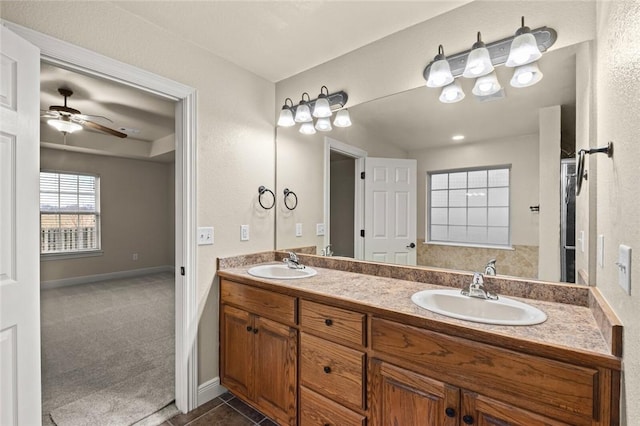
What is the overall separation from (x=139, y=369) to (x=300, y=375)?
64.7 inches

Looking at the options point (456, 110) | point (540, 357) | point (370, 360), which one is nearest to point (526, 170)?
point (456, 110)

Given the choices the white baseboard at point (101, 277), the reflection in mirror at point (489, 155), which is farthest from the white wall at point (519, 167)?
the white baseboard at point (101, 277)

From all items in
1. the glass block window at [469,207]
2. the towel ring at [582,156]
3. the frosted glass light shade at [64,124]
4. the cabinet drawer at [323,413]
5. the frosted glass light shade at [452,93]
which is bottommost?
the cabinet drawer at [323,413]

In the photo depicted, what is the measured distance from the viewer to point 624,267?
758 millimetres

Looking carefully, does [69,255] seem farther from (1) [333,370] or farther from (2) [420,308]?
(2) [420,308]

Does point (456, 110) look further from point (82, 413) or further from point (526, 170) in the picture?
point (82, 413)

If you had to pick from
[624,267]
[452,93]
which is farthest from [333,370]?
[452,93]

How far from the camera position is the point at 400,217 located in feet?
6.41

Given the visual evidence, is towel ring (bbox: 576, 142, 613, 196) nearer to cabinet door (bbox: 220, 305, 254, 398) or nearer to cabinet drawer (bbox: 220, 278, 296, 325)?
cabinet drawer (bbox: 220, 278, 296, 325)

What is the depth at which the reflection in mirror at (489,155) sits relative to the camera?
140 cm

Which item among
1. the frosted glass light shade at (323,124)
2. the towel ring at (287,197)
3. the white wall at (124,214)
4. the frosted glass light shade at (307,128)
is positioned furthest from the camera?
the white wall at (124,214)

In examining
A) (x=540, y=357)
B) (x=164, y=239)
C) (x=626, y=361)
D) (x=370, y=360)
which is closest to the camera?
(x=626, y=361)

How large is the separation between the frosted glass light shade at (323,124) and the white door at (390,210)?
0.43 m

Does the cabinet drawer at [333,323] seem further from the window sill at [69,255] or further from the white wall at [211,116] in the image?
the window sill at [69,255]
